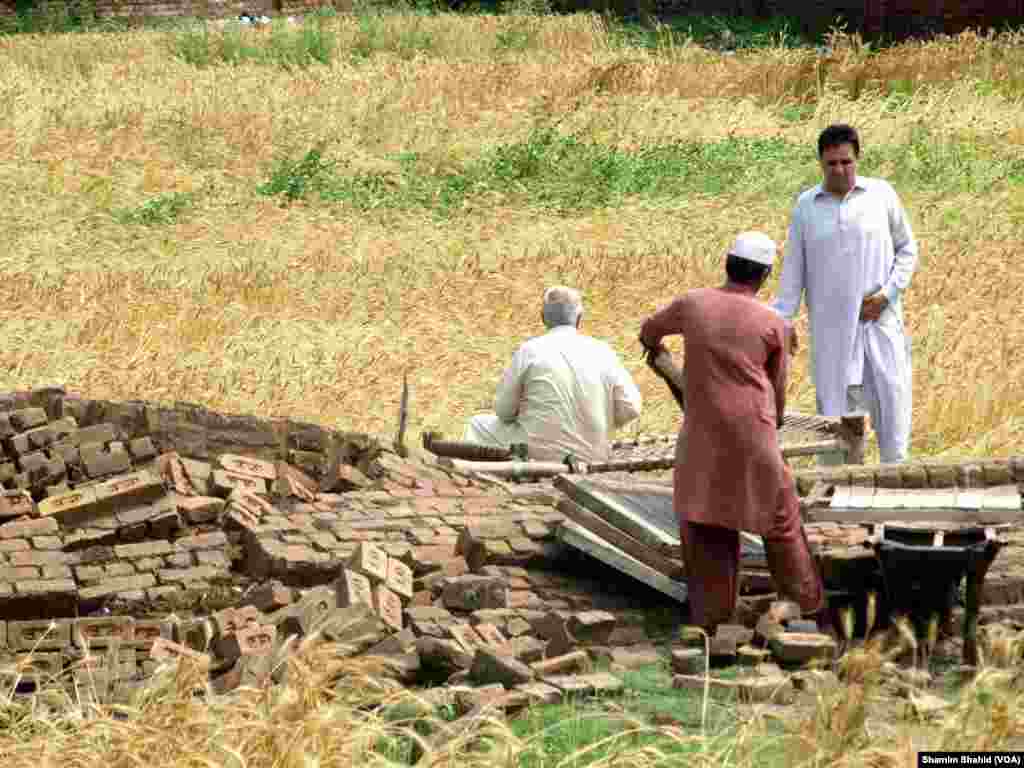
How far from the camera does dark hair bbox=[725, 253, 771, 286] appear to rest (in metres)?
7.17

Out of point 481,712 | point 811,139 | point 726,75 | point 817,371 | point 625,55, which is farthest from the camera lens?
point 625,55

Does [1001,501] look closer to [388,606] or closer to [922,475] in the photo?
[922,475]

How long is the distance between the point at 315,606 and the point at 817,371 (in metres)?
3.70

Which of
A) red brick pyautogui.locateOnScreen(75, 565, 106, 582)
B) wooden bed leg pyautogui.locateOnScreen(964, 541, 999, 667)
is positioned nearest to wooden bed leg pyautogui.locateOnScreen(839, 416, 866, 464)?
wooden bed leg pyautogui.locateOnScreen(964, 541, 999, 667)

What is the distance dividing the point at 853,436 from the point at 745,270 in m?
2.47

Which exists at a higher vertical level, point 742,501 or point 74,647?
point 742,501

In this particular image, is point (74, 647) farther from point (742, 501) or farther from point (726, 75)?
point (726, 75)

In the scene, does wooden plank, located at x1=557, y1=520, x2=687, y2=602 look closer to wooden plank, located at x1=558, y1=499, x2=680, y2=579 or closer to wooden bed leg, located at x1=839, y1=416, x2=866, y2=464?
wooden plank, located at x1=558, y1=499, x2=680, y2=579

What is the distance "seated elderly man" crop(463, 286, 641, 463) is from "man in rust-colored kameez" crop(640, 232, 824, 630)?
83.2 inches

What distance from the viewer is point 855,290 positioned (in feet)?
31.9

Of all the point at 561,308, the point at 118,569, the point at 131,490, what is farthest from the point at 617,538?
the point at 131,490

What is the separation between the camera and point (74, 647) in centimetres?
761

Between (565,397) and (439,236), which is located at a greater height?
(565,397)

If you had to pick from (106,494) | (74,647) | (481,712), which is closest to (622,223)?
(106,494)
